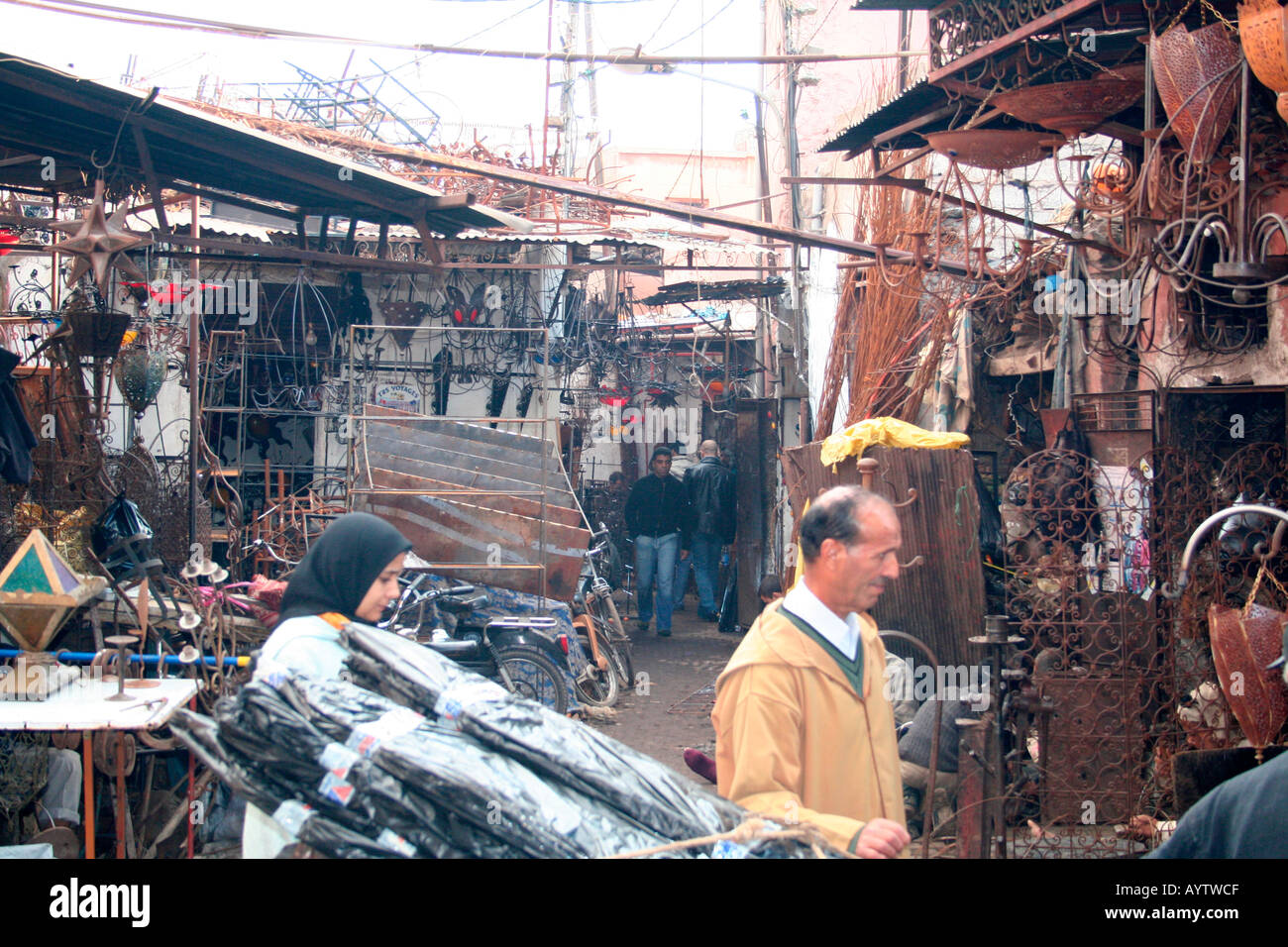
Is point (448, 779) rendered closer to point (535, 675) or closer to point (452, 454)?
point (535, 675)

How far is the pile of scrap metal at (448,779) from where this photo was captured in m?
1.94

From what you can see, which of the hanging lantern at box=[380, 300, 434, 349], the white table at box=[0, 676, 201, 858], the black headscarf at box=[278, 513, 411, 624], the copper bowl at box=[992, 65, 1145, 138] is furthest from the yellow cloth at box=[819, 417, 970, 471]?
the hanging lantern at box=[380, 300, 434, 349]

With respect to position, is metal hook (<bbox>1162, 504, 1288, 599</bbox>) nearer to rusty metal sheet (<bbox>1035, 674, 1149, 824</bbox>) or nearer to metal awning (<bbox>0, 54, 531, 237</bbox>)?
rusty metal sheet (<bbox>1035, 674, 1149, 824</bbox>)

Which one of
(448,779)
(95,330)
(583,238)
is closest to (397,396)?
(583,238)

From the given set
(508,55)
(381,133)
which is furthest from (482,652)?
(381,133)

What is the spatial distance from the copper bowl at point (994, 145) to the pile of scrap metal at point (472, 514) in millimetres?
3899

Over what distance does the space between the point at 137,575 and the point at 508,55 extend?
597 cm

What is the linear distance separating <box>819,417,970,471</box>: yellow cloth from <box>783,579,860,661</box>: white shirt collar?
4055 mm

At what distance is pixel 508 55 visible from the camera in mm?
9617

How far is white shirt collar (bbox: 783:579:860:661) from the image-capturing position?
263 centimetres

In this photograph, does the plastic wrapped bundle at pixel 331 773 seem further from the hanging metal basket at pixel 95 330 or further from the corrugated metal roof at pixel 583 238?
the corrugated metal roof at pixel 583 238

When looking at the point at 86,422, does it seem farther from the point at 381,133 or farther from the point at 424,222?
the point at 381,133

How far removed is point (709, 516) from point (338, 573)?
367 inches

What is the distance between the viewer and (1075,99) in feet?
16.6
